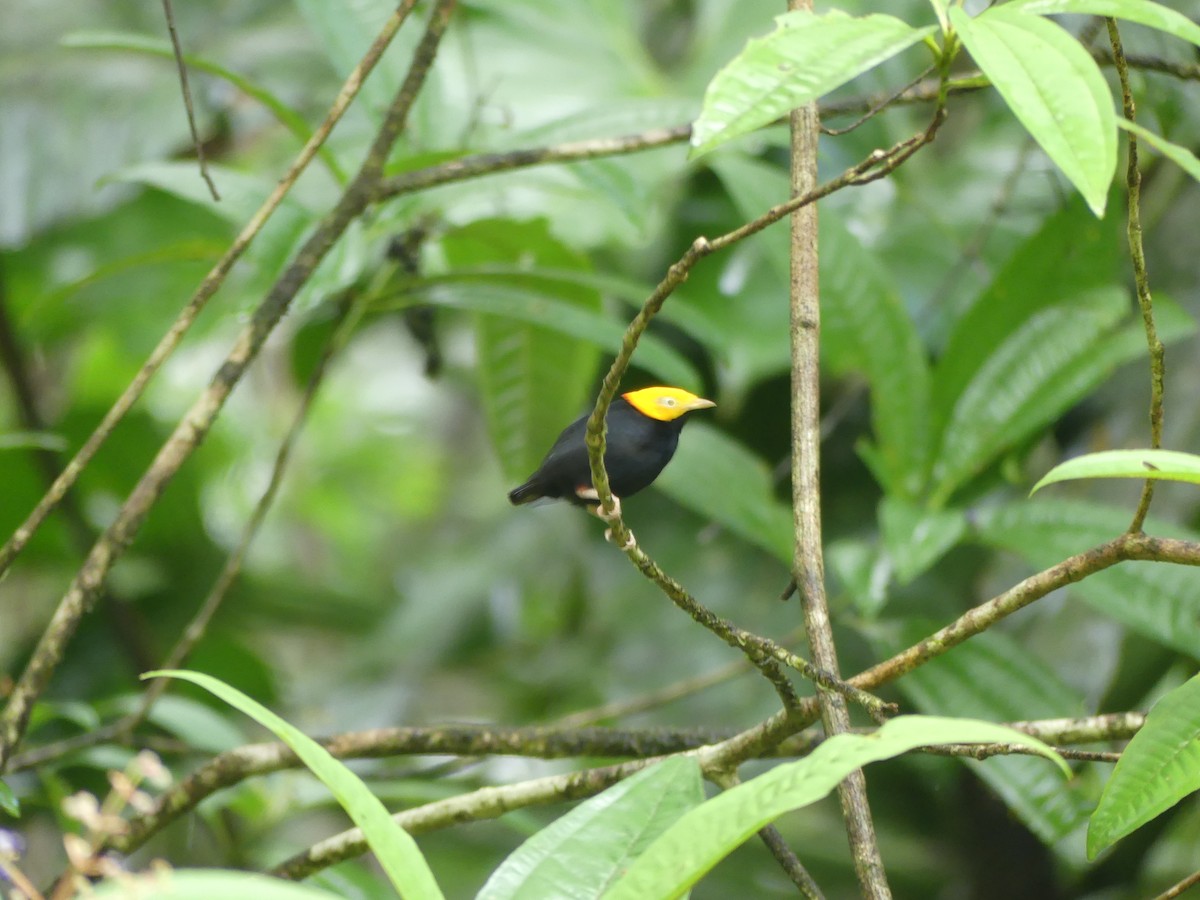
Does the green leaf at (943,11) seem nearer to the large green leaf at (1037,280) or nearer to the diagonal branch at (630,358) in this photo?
the diagonal branch at (630,358)

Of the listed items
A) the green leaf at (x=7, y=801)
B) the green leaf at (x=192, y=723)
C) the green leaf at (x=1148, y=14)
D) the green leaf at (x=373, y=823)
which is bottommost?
the green leaf at (x=192, y=723)

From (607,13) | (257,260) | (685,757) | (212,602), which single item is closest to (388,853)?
(685,757)

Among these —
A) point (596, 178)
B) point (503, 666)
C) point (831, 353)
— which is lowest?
point (503, 666)

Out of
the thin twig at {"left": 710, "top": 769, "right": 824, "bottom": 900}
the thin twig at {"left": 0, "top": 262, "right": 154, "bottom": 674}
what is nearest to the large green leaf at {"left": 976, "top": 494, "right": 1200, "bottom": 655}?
the thin twig at {"left": 710, "top": 769, "right": 824, "bottom": 900}

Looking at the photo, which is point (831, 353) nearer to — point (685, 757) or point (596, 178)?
point (596, 178)

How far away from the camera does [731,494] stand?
2062mm

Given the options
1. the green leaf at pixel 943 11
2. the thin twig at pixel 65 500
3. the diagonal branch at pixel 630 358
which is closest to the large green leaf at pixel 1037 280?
the diagonal branch at pixel 630 358

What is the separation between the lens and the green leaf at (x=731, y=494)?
6.70ft

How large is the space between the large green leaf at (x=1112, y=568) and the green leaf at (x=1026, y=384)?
0.38 ft

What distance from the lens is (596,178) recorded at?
5.90 feet

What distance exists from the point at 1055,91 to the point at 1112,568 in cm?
115

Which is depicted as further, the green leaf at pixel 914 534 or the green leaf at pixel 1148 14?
the green leaf at pixel 914 534

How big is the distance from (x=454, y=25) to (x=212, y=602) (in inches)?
74.6

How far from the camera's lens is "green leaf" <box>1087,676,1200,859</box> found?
108cm
